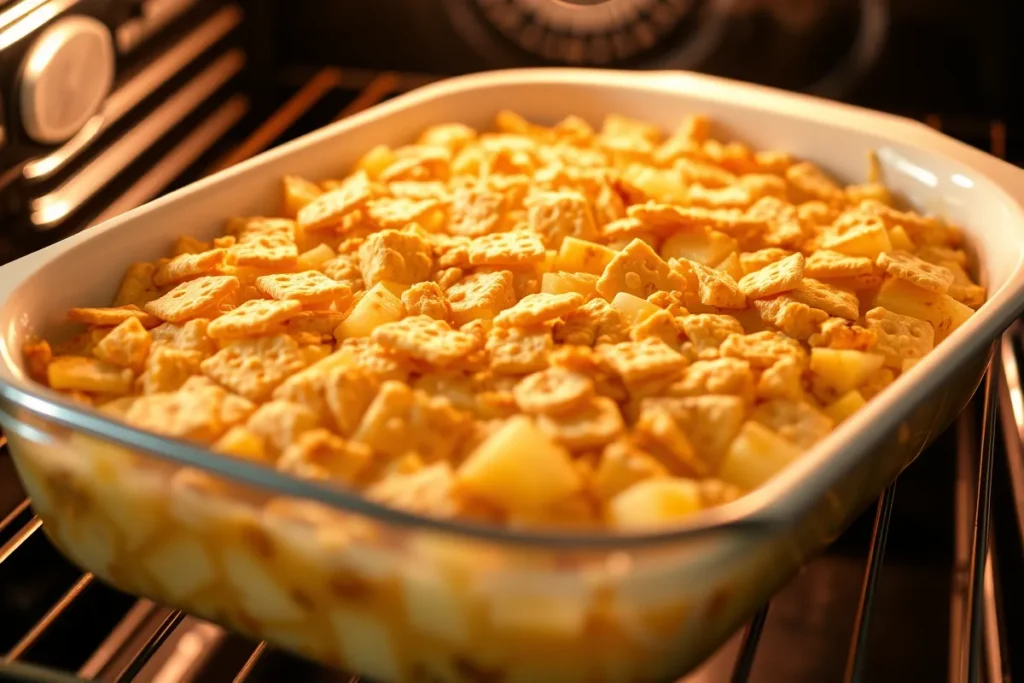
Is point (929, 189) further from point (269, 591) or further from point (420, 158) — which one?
point (269, 591)

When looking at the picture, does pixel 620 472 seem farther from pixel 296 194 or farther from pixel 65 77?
pixel 65 77

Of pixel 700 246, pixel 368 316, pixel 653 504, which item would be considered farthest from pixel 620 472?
pixel 700 246

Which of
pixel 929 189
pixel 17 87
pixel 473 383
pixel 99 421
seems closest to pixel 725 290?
pixel 473 383

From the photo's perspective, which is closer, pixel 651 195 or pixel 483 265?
pixel 483 265

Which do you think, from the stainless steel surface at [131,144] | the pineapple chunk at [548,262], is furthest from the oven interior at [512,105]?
the pineapple chunk at [548,262]

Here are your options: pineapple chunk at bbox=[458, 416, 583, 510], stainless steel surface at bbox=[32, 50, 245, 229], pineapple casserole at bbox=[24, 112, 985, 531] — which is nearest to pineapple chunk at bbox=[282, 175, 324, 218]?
pineapple casserole at bbox=[24, 112, 985, 531]

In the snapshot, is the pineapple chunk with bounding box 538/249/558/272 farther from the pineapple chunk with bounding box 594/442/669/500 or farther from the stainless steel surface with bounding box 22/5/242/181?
the stainless steel surface with bounding box 22/5/242/181

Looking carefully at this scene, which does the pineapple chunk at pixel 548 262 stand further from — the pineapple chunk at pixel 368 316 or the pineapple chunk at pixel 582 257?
the pineapple chunk at pixel 368 316
